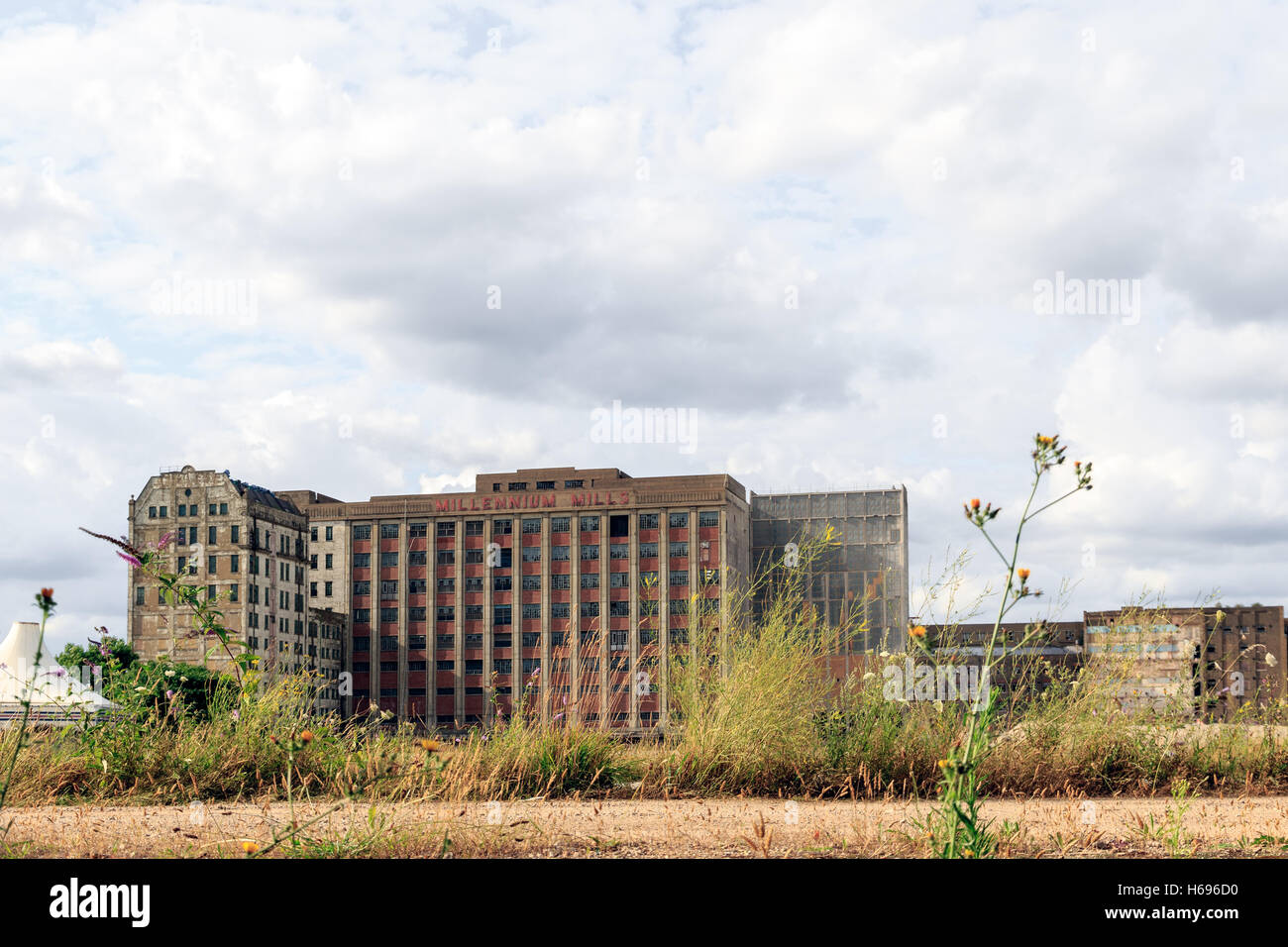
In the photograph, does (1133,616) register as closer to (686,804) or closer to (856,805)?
(856,805)

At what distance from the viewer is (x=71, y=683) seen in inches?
375

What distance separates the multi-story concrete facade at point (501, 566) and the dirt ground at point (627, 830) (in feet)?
291

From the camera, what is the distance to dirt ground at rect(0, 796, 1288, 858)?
5.91 metres

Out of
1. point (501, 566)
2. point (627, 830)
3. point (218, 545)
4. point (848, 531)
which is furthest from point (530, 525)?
point (627, 830)

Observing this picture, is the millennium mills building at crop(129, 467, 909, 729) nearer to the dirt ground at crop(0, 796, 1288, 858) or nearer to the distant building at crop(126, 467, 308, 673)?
the distant building at crop(126, 467, 308, 673)

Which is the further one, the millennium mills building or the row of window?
the row of window

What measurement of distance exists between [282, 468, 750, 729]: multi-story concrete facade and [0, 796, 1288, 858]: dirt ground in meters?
88.8

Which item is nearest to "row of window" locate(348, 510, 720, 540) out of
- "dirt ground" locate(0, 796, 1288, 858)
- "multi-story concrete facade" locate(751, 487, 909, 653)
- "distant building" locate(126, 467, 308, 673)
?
"multi-story concrete facade" locate(751, 487, 909, 653)

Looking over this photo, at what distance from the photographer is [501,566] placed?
104 m

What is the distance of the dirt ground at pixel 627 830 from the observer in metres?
5.91

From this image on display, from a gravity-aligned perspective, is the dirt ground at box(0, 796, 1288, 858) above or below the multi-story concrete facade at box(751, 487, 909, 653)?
below
